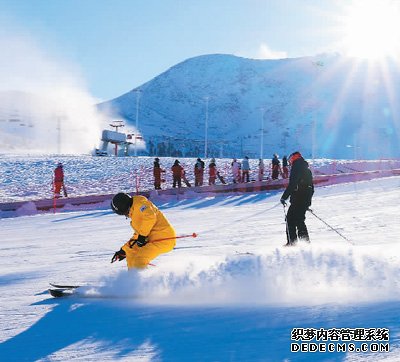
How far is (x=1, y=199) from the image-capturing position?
71.2 ft

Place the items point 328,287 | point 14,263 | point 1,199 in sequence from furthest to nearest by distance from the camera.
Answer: point 1,199, point 14,263, point 328,287

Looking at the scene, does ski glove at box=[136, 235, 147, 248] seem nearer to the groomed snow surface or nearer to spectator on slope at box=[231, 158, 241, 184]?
the groomed snow surface

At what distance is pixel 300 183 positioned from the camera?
8.07 metres

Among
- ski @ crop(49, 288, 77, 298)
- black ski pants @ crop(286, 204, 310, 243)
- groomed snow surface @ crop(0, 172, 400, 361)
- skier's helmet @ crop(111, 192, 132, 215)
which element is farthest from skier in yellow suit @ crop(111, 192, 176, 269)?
black ski pants @ crop(286, 204, 310, 243)

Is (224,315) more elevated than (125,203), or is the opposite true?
(125,203)

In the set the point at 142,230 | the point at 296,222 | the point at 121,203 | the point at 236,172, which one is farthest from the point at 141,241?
the point at 236,172

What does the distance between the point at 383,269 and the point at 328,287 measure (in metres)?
0.58

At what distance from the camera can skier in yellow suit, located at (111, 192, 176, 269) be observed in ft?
17.3

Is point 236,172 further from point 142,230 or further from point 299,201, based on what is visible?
point 142,230

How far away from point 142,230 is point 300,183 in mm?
3514

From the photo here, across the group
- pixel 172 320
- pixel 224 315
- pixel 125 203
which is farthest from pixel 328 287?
pixel 125 203

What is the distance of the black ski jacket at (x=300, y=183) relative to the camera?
8.03m

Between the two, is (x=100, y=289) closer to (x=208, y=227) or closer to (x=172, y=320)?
(x=172, y=320)

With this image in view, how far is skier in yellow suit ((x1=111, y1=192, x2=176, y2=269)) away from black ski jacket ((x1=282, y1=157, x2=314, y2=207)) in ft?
9.88
